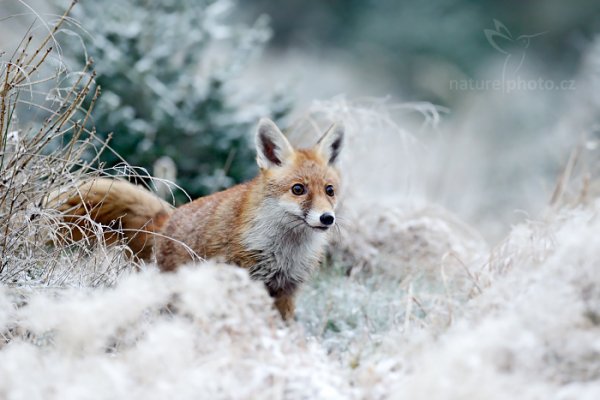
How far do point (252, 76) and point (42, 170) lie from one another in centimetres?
1345

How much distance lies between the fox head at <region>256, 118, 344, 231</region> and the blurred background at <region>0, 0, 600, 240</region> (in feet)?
4.27

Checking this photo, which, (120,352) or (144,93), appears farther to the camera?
(144,93)

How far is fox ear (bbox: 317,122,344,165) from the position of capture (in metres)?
5.49

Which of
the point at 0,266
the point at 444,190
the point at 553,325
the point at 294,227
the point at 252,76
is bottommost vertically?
the point at 252,76

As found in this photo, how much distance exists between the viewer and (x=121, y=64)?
8930mm

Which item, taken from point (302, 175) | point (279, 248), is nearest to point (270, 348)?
point (279, 248)

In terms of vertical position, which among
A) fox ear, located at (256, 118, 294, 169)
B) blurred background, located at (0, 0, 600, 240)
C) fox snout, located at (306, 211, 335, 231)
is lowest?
blurred background, located at (0, 0, 600, 240)

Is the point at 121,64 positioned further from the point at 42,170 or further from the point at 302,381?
the point at 302,381

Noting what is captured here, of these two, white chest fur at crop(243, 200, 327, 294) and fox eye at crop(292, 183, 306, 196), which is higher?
fox eye at crop(292, 183, 306, 196)

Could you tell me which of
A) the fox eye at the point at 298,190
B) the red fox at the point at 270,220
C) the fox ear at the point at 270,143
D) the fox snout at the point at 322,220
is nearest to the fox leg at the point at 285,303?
the red fox at the point at 270,220

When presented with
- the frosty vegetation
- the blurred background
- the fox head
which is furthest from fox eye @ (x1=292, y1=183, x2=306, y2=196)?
the blurred background

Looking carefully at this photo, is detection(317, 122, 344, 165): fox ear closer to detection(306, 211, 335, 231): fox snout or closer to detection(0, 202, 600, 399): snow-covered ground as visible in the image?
detection(306, 211, 335, 231): fox snout

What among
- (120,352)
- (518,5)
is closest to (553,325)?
(120,352)

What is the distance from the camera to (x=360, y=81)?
19.9m
